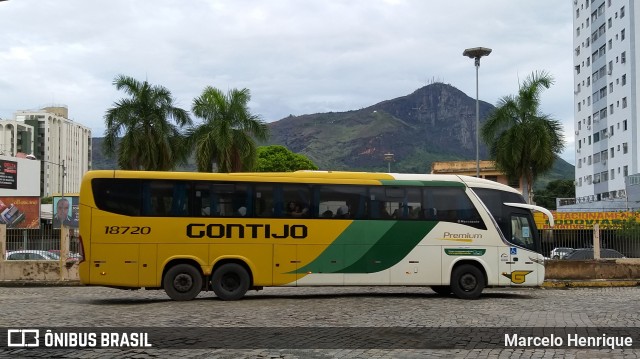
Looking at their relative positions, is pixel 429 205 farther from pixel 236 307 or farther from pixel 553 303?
pixel 236 307

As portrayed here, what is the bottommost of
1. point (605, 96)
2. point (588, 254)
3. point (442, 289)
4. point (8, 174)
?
point (442, 289)

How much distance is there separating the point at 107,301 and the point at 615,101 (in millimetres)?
70461

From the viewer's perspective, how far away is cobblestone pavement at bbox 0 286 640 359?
9.17 m

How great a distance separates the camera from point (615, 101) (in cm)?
7625

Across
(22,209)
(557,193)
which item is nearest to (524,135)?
(22,209)

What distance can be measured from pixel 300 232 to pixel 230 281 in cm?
220

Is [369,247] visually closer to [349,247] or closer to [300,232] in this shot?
[349,247]

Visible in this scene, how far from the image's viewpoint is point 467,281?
61.2 ft

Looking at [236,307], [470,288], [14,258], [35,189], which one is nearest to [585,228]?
[470,288]

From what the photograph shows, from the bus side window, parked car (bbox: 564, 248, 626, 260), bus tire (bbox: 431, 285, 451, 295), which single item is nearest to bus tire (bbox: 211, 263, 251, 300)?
the bus side window

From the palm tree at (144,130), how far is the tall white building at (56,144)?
128 meters

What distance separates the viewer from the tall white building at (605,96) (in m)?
71.5

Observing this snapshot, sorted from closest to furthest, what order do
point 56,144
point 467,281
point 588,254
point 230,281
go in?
point 230,281 < point 467,281 < point 588,254 < point 56,144

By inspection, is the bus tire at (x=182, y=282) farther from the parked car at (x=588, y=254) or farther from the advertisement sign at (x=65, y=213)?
the advertisement sign at (x=65, y=213)
